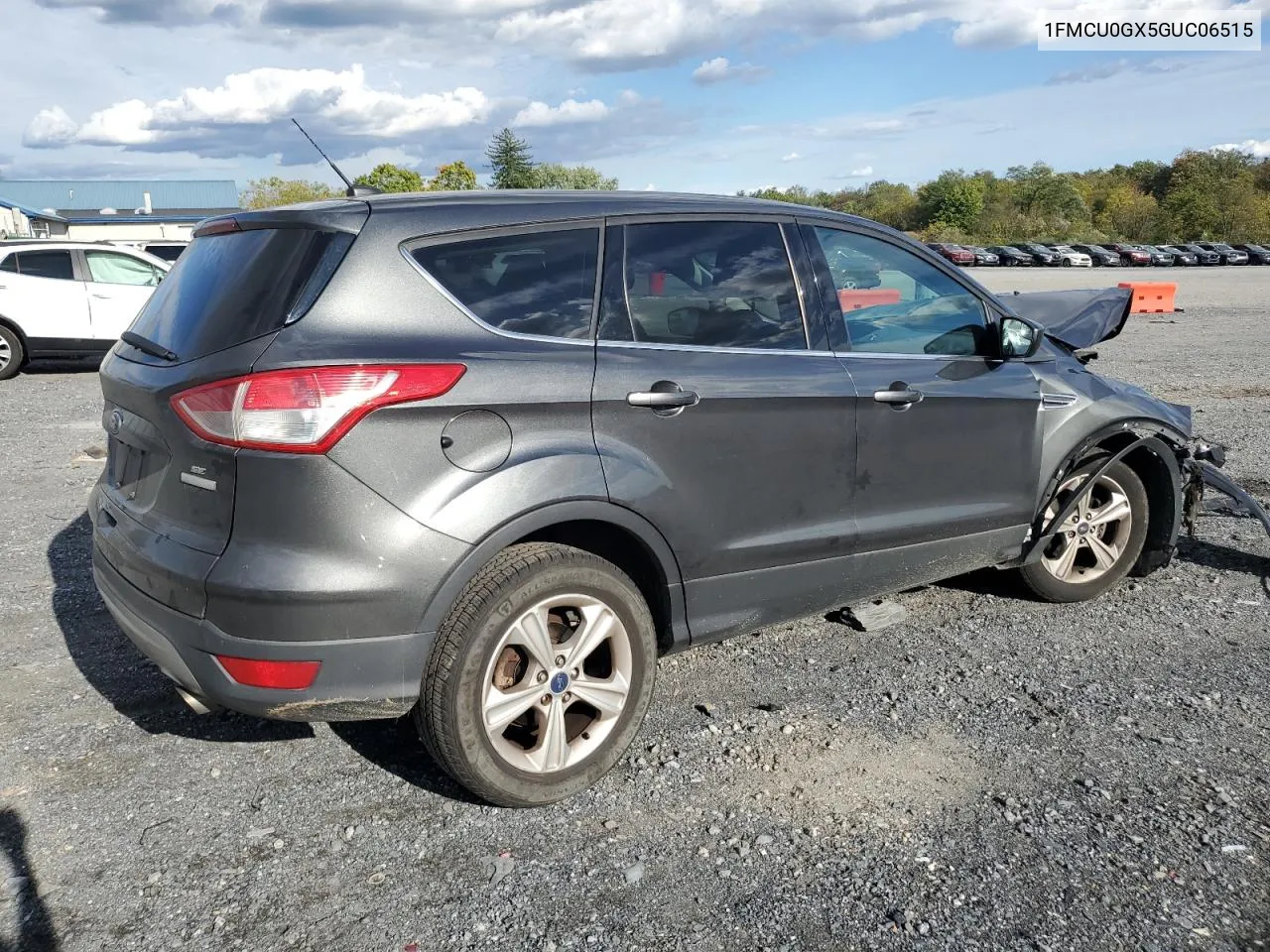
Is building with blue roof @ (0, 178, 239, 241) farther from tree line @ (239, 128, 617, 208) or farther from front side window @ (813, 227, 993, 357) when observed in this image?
front side window @ (813, 227, 993, 357)

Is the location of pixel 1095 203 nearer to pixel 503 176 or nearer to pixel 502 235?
pixel 503 176

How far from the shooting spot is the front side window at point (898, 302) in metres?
3.99

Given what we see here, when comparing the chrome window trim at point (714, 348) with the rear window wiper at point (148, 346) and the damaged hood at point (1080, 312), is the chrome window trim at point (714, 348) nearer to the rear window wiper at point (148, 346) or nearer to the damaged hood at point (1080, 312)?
the rear window wiper at point (148, 346)

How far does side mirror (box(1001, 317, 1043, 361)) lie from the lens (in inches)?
172

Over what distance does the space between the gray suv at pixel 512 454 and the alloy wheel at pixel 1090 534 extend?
0.89m

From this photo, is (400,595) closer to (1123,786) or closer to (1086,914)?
(1086,914)

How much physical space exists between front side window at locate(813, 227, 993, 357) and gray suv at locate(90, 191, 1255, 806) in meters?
0.02

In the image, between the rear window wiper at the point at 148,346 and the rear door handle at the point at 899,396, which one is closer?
the rear window wiper at the point at 148,346

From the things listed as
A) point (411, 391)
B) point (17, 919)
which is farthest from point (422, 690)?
point (17, 919)

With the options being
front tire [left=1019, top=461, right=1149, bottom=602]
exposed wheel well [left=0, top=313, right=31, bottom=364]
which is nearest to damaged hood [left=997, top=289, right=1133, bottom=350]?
front tire [left=1019, top=461, right=1149, bottom=602]

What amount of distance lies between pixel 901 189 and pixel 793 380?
13125cm

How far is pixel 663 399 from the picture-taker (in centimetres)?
328

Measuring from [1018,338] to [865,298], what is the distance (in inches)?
30.6

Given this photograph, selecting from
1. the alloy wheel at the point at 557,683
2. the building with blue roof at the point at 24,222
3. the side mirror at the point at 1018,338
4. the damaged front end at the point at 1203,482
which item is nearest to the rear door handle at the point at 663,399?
the alloy wheel at the point at 557,683
